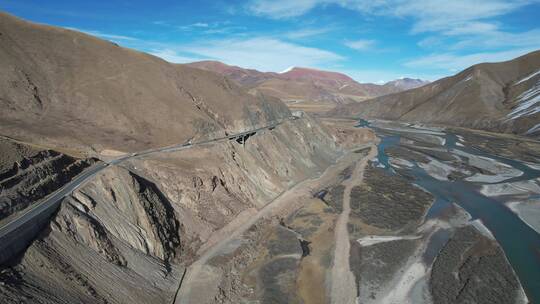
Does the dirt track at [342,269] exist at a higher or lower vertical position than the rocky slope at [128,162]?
lower

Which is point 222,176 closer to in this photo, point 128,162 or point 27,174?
point 128,162

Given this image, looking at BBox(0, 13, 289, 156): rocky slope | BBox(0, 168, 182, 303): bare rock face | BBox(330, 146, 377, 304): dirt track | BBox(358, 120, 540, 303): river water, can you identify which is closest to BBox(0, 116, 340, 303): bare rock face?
BBox(0, 168, 182, 303): bare rock face

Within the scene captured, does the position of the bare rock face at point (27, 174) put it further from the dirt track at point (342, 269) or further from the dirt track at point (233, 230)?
the dirt track at point (342, 269)

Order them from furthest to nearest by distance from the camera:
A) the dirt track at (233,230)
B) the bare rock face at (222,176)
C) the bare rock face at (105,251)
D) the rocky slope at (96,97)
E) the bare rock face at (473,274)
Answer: the rocky slope at (96,97) → the bare rock face at (222,176) → the bare rock face at (473,274) → the dirt track at (233,230) → the bare rock face at (105,251)

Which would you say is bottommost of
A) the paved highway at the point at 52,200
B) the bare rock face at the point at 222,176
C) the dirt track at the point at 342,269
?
the dirt track at the point at 342,269

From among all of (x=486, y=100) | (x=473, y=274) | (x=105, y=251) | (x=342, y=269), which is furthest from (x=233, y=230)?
(x=486, y=100)

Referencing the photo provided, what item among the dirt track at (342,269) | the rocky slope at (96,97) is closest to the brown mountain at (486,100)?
the dirt track at (342,269)

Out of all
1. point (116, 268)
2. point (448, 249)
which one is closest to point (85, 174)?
point (116, 268)

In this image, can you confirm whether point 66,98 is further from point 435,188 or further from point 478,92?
point 478,92
